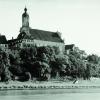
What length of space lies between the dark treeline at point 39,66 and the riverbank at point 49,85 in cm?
170

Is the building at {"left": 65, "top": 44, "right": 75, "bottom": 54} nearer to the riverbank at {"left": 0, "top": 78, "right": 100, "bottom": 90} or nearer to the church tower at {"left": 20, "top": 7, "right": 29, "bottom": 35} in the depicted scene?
the church tower at {"left": 20, "top": 7, "right": 29, "bottom": 35}

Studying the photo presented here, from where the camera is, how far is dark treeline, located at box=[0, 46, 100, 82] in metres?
85.6

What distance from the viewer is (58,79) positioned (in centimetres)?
9512

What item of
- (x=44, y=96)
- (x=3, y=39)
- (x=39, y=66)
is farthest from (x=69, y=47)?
(x=44, y=96)

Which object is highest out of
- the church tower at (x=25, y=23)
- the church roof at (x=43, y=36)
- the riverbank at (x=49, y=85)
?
the church tower at (x=25, y=23)

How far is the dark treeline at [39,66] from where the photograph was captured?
8555 centimetres

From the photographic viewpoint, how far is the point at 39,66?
296ft

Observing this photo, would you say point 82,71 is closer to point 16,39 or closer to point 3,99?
point 16,39

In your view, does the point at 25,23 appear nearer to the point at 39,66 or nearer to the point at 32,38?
the point at 32,38

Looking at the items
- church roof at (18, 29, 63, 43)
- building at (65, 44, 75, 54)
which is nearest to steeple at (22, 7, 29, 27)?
church roof at (18, 29, 63, 43)

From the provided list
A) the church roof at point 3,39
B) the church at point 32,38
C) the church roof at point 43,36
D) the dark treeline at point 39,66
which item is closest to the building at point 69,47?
the church at point 32,38

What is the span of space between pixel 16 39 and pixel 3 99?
69.7m

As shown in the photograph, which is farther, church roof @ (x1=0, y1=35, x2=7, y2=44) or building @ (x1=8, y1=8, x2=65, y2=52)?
church roof @ (x1=0, y1=35, x2=7, y2=44)

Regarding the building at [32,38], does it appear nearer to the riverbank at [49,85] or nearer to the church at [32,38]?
the church at [32,38]
